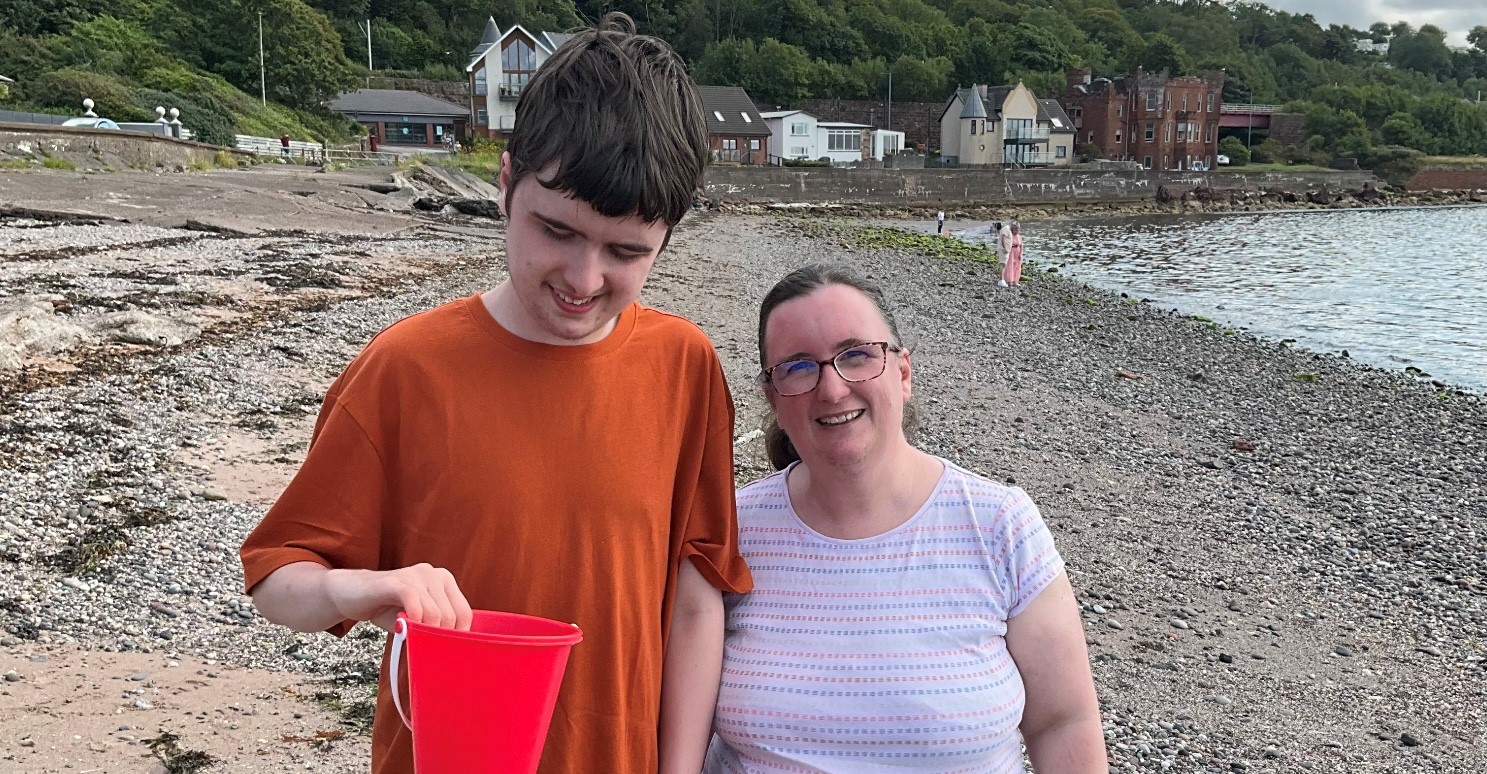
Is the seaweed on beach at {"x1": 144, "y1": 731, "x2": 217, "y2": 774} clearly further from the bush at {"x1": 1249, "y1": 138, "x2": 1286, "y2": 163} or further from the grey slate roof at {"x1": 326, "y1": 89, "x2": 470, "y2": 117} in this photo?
the bush at {"x1": 1249, "y1": 138, "x2": 1286, "y2": 163}

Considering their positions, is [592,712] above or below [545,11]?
below

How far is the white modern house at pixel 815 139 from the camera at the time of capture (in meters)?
76.6

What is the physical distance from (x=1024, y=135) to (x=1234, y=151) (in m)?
23.3

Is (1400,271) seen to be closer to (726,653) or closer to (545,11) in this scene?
(726,653)

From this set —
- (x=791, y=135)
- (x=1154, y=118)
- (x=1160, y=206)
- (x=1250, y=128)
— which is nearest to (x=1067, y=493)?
(x=1160, y=206)

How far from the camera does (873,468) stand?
6.78ft

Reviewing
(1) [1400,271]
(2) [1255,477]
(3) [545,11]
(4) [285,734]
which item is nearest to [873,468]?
(4) [285,734]

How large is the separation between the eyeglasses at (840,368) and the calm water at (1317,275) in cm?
1633

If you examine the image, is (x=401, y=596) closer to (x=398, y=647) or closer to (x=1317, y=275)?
(x=398, y=647)

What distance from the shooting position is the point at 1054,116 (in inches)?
3511

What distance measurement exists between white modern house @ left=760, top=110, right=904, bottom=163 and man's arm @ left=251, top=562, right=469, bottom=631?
7534cm

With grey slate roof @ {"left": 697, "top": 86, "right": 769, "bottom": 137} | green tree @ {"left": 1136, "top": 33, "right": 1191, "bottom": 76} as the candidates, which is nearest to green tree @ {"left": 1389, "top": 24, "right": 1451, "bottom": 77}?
green tree @ {"left": 1136, "top": 33, "right": 1191, "bottom": 76}

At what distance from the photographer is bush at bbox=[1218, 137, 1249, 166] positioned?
309ft

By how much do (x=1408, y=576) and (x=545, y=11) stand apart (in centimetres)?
9581
